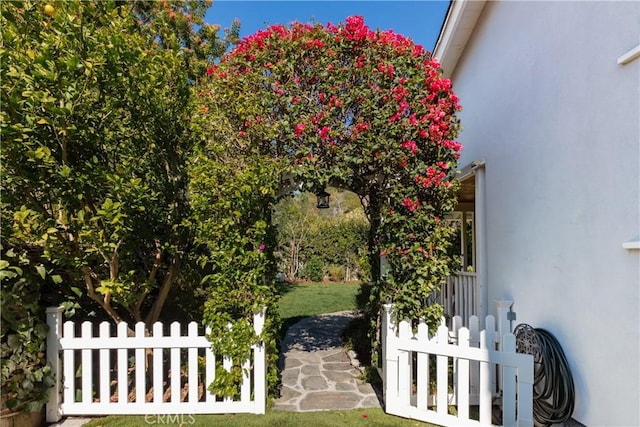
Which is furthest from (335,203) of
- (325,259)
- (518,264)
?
(518,264)

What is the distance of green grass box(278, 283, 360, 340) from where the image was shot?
9090 millimetres

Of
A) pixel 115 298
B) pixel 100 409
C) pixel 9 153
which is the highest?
pixel 9 153

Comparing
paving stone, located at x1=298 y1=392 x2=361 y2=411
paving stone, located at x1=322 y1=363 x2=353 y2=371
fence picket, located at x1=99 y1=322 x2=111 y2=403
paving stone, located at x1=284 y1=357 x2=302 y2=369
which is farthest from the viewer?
paving stone, located at x1=284 y1=357 x2=302 y2=369

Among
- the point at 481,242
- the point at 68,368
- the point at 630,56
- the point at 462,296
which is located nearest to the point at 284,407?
the point at 68,368

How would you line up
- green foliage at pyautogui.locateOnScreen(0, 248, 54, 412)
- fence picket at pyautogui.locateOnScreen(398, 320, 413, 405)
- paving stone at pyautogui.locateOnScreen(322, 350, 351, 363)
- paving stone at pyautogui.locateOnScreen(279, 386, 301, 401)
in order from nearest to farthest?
1. green foliage at pyautogui.locateOnScreen(0, 248, 54, 412)
2. fence picket at pyautogui.locateOnScreen(398, 320, 413, 405)
3. paving stone at pyautogui.locateOnScreen(279, 386, 301, 401)
4. paving stone at pyautogui.locateOnScreen(322, 350, 351, 363)

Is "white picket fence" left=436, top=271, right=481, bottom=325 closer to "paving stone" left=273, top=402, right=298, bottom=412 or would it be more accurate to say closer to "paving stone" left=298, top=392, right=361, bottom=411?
"paving stone" left=298, top=392, right=361, bottom=411

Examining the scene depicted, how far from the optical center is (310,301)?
1111 cm

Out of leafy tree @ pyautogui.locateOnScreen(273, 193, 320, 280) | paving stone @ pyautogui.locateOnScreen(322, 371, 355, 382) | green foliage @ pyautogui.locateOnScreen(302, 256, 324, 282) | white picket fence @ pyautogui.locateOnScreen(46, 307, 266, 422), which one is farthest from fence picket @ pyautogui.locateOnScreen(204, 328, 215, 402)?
green foliage @ pyautogui.locateOnScreen(302, 256, 324, 282)

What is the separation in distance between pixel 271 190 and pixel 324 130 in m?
0.92

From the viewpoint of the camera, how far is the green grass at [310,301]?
29.8ft

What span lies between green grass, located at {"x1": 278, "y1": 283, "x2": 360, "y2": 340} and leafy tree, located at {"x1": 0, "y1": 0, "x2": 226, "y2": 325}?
4.22 metres

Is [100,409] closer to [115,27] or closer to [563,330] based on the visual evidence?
[115,27]

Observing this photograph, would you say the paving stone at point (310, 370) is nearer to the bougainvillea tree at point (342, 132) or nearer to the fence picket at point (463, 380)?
the bougainvillea tree at point (342, 132)

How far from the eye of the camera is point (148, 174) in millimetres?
4266
